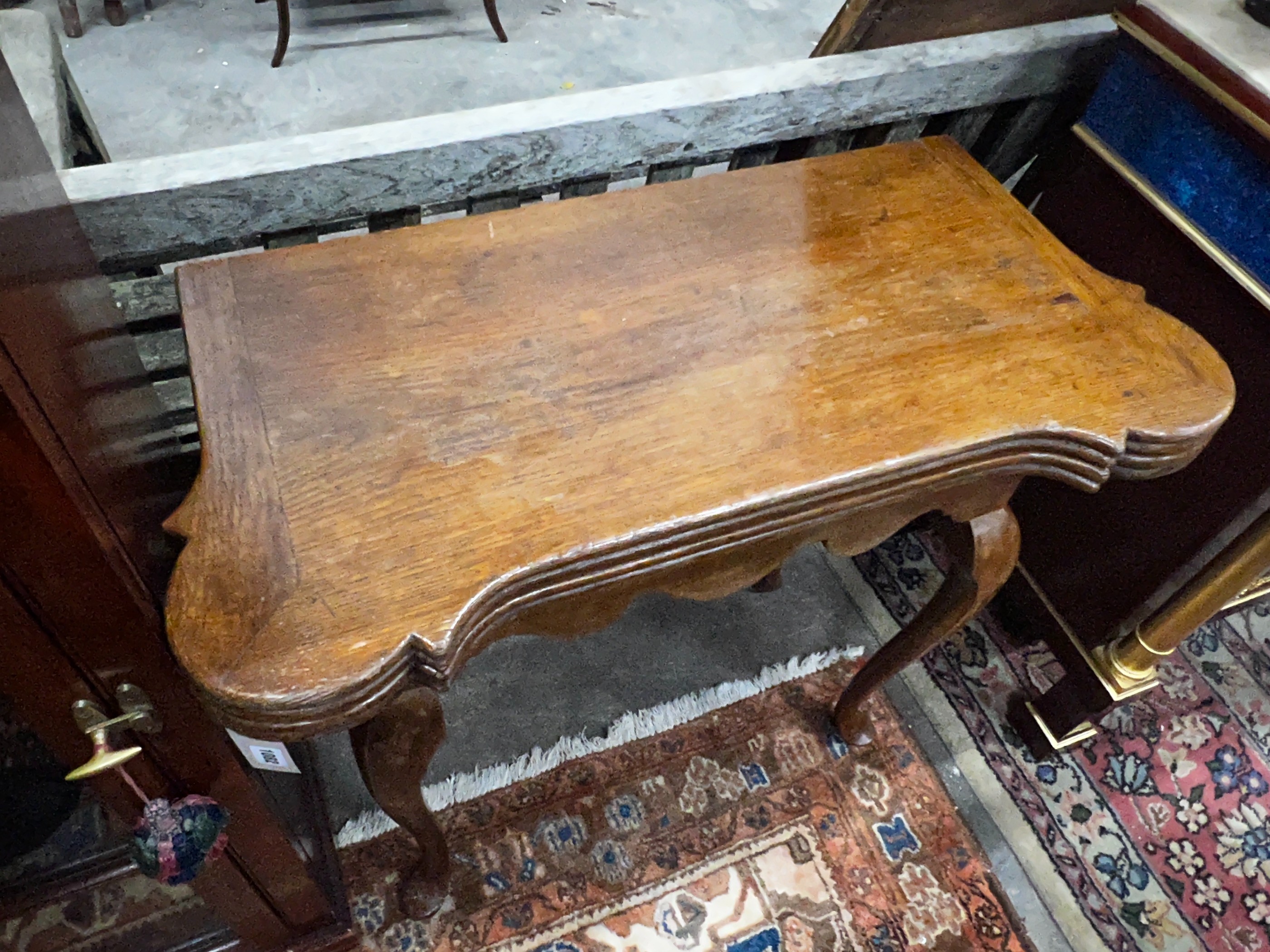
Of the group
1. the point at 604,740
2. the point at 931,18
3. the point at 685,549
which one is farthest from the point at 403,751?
the point at 931,18

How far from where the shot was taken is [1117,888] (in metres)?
1.17

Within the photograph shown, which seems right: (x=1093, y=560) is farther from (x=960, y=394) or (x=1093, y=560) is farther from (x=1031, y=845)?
(x=960, y=394)

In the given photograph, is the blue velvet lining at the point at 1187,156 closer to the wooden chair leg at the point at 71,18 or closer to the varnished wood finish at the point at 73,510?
the varnished wood finish at the point at 73,510

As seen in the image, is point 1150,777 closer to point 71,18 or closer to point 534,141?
point 534,141

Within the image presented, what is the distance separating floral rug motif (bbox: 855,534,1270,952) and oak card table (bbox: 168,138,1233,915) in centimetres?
56

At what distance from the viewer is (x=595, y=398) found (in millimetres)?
675

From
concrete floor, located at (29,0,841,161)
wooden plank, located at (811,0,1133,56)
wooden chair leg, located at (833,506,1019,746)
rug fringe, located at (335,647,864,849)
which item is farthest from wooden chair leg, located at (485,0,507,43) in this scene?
wooden chair leg, located at (833,506,1019,746)

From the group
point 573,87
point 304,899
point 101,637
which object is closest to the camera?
point 101,637

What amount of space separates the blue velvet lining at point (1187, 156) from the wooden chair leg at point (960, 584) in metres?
0.40

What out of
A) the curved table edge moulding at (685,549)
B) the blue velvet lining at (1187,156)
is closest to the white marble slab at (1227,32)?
the blue velvet lining at (1187,156)

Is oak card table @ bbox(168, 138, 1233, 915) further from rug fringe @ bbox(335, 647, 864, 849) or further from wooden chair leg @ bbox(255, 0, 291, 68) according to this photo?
wooden chair leg @ bbox(255, 0, 291, 68)

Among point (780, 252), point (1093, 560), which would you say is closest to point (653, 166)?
→ point (780, 252)

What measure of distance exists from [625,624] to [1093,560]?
2.30 feet

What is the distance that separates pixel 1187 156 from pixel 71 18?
2.79 meters
